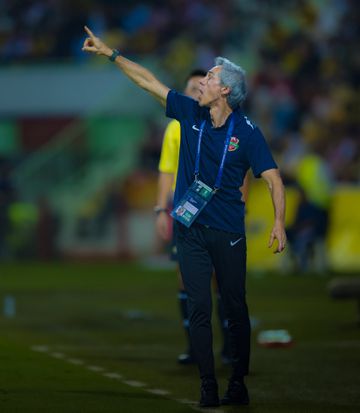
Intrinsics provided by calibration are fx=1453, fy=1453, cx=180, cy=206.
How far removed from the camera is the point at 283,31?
99.1 ft

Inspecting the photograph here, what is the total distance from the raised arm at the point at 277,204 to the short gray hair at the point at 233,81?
456 millimetres

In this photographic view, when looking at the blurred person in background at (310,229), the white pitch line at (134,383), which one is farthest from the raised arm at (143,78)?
the blurred person in background at (310,229)

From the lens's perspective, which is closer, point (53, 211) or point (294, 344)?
point (294, 344)

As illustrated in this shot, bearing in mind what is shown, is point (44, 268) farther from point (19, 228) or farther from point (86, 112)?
point (86, 112)

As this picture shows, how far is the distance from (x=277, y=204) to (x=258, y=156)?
1.00 feet

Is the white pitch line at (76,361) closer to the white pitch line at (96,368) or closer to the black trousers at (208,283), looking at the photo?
the white pitch line at (96,368)

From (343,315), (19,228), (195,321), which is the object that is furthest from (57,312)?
(19,228)

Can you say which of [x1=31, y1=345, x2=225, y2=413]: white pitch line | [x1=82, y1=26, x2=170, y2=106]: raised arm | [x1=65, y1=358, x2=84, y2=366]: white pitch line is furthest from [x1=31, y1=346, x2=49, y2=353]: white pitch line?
[x1=82, y1=26, x2=170, y2=106]: raised arm

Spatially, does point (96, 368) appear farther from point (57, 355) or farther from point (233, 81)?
Result: point (233, 81)

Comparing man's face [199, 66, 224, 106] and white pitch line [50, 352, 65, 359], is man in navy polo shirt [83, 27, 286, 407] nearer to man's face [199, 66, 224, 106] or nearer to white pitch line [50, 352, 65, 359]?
man's face [199, 66, 224, 106]

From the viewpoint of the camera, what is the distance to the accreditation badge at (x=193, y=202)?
8.38m

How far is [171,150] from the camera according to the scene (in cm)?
1083

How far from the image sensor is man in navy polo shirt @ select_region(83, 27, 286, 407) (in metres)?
8.37

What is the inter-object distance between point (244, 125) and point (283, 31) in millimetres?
22090
